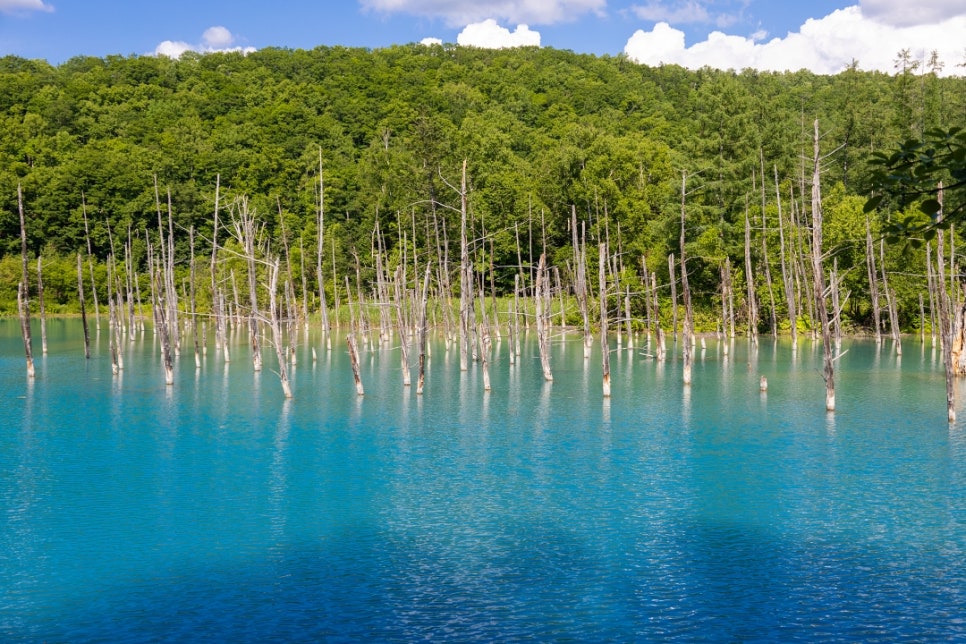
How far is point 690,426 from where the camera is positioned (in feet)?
102

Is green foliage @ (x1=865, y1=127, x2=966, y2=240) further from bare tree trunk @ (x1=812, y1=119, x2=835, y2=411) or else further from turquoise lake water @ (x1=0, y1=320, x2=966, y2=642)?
bare tree trunk @ (x1=812, y1=119, x2=835, y2=411)

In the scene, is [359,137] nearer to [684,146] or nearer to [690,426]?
[684,146]

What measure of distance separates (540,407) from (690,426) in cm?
635

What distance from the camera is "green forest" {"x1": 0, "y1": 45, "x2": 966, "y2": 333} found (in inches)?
2601

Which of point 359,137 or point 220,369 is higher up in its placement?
point 359,137

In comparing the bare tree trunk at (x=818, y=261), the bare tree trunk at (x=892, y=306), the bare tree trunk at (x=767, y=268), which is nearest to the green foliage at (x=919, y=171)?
the bare tree trunk at (x=818, y=261)

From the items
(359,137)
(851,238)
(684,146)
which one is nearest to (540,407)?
(851,238)

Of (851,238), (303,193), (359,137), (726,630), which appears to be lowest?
(726,630)

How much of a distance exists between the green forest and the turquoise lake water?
1699 centimetres

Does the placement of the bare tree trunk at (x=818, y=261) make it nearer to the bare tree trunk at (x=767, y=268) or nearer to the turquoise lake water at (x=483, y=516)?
the turquoise lake water at (x=483, y=516)

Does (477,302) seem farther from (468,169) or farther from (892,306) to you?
(892,306)

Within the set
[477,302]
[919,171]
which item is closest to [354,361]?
[919,171]

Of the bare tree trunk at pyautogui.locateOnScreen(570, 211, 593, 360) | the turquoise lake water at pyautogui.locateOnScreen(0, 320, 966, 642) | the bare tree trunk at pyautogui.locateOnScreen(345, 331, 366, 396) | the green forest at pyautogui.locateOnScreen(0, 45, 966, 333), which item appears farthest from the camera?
the green forest at pyautogui.locateOnScreen(0, 45, 966, 333)

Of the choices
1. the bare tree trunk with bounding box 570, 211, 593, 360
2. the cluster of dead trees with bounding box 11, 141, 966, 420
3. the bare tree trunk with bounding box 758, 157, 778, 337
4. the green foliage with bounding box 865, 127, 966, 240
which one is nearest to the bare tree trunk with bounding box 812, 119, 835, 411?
the cluster of dead trees with bounding box 11, 141, 966, 420
